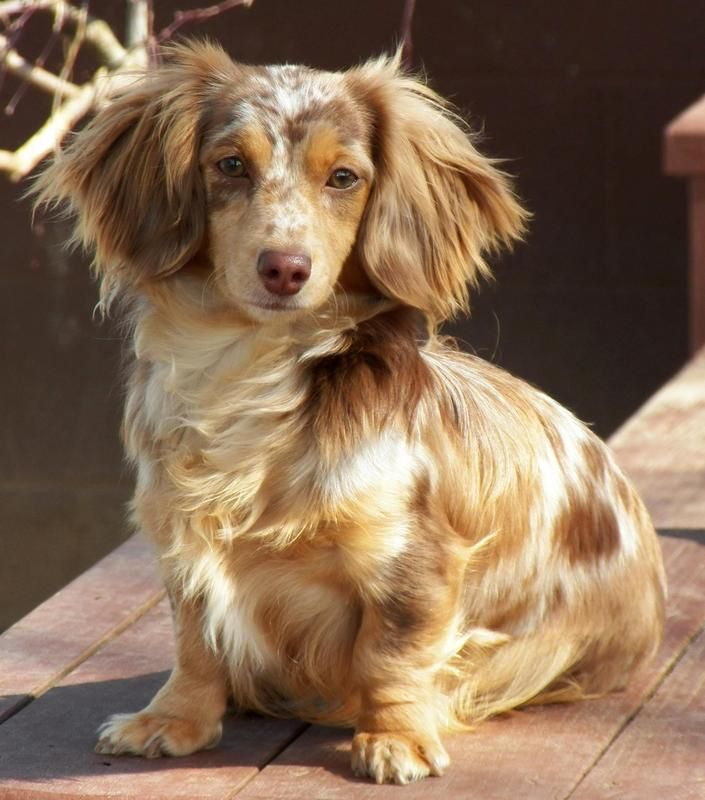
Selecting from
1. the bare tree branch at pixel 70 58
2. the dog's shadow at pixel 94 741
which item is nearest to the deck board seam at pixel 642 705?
the dog's shadow at pixel 94 741

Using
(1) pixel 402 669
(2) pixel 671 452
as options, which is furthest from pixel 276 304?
(2) pixel 671 452

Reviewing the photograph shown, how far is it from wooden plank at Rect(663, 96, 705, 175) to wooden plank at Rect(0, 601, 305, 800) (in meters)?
2.51

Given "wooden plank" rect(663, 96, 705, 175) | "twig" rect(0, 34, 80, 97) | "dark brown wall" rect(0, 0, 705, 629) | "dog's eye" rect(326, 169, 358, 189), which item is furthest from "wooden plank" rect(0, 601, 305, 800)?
"dark brown wall" rect(0, 0, 705, 629)

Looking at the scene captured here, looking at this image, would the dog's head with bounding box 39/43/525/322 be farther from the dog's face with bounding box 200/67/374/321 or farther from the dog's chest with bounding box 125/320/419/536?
the dog's chest with bounding box 125/320/419/536

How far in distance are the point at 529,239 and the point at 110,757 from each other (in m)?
4.44

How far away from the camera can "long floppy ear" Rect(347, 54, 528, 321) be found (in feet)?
8.89

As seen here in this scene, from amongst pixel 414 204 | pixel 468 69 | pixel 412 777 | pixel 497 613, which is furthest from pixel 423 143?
pixel 468 69

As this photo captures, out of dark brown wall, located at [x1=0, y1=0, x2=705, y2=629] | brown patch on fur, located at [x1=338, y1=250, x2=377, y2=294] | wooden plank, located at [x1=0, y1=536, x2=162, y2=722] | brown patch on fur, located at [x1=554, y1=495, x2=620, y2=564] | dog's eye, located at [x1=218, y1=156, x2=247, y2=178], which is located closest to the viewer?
dog's eye, located at [x1=218, y1=156, x2=247, y2=178]

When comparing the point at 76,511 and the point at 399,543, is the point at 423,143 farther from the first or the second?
the point at 76,511

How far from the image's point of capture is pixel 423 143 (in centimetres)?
279

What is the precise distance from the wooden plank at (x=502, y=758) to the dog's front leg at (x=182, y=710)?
0.16m

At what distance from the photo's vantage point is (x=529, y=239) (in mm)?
6820

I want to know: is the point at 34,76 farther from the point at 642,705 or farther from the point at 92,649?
the point at 642,705

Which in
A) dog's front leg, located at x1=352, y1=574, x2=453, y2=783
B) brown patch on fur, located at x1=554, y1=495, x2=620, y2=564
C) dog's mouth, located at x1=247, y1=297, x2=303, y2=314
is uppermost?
dog's mouth, located at x1=247, y1=297, x2=303, y2=314
